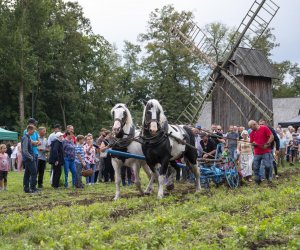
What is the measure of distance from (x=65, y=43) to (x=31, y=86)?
803cm

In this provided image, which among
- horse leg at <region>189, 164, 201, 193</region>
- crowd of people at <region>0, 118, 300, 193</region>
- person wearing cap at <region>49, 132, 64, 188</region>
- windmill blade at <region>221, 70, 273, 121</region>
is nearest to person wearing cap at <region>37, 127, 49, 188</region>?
crowd of people at <region>0, 118, 300, 193</region>

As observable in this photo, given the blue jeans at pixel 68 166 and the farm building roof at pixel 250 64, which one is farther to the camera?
the farm building roof at pixel 250 64

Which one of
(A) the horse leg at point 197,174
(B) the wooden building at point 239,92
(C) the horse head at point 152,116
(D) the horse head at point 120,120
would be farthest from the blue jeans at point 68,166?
(B) the wooden building at point 239,92

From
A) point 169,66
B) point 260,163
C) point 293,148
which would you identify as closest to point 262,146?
point 260,163

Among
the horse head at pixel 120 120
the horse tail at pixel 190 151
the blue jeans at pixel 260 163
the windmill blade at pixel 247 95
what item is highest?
the windmill blade at pixel 247 95

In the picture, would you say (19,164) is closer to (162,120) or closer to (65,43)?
(162,120)

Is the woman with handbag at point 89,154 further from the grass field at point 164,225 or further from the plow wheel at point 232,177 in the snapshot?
the grass field at point 164,225

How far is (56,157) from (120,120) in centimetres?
497

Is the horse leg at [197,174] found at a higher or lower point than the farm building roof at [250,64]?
lower

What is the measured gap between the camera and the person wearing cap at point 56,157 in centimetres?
1647

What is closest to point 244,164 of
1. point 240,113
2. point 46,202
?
point 46,202

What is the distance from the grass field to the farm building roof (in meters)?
22.4

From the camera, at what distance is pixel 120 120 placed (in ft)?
40.0

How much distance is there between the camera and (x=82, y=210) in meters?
9.61
